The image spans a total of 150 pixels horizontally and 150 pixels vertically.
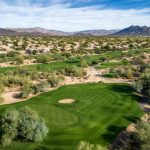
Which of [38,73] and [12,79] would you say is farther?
[38,73]

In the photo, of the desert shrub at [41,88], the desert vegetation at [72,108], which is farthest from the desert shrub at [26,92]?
the desert shrub at [41,88]

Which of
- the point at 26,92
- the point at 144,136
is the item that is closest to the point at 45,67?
the point at 26,92

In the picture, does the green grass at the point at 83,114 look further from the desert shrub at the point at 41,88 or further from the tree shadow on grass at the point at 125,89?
the desert shrub at the point at 41,88

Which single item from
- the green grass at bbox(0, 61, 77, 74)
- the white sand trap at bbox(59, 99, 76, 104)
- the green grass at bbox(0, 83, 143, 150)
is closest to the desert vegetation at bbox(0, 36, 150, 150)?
the green grass at bbox(0, 83, 143, 150)

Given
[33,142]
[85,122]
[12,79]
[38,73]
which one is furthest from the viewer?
[38,73]

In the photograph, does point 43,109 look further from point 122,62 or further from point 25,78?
point 122,62

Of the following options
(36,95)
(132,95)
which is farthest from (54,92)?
(132,95)

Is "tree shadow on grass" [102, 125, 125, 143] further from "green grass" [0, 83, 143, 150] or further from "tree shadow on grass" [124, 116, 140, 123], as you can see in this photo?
"tree shadow on grass" [124, 116, 140, 123]

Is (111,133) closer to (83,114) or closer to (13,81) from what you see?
(83,114)
